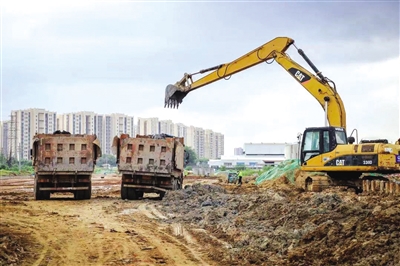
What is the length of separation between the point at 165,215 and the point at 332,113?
8.39 meters

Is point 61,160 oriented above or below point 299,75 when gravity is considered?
below

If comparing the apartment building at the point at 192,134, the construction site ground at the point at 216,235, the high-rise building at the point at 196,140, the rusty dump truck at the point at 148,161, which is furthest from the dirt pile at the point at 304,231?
the high-rise building at the point at 196,140

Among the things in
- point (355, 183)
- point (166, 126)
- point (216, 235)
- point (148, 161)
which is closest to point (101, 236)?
point (216, 235)

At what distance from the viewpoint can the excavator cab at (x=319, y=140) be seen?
2075 cm

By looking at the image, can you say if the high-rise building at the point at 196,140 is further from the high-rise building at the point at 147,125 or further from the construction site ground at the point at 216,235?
the construction site ground at the point at 216,235

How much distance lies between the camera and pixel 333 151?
20656 millimetres

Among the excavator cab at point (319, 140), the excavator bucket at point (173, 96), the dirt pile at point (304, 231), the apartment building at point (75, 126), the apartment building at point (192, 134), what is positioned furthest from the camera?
the apartment building at point (192, 134)

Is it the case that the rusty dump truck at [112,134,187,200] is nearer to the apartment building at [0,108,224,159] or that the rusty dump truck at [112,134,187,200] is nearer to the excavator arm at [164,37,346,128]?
the excavator arm at [164,37,346,128]

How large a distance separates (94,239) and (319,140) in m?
11.2

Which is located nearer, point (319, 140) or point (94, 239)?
point (94, 239)

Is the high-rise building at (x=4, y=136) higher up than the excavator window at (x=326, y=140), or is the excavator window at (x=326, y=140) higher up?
the high-rise building at (x=4, y=136)

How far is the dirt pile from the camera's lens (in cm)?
921

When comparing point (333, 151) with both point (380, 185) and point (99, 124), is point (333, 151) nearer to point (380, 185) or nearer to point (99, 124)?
point (380, 185)

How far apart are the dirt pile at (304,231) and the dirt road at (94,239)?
0.85 m
